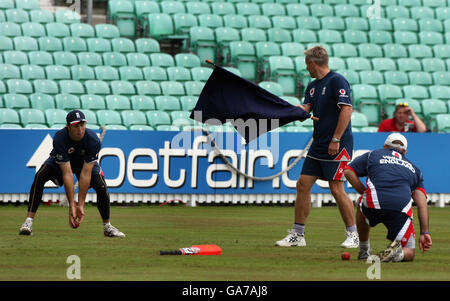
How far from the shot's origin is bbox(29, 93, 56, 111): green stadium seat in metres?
18.7

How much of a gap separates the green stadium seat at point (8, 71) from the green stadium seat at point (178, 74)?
3488 millimetres

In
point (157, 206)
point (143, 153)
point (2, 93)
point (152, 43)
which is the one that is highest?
point (152, 43)

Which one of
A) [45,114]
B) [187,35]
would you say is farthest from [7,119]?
[187,35]

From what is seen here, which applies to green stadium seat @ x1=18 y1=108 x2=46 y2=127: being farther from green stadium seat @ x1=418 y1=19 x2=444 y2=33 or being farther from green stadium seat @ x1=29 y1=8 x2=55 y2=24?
green stadium seat @ x1=418 y1=19 x2=444 y2=33

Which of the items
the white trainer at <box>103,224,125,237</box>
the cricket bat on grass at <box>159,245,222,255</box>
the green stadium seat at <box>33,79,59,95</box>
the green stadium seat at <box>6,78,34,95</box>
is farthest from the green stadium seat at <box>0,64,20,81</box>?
the cricket bat on grass at <box>159,245,222,255</box>

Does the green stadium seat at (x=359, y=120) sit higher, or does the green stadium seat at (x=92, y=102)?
the green stadium seat at (x=92, y=102)

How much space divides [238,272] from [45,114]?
11.1 metres

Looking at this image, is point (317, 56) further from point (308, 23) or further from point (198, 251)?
point (308, 23)

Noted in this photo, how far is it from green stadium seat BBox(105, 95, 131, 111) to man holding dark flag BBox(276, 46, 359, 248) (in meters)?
9.14

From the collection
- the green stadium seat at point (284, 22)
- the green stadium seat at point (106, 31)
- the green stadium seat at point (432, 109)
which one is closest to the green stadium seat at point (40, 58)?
the green stadium seat at point (106, 31)

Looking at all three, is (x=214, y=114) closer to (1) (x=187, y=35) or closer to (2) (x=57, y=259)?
(2) (x=57, y=259)

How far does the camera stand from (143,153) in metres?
17.1

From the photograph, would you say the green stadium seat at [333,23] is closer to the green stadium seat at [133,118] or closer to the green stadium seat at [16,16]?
the green stadium seat at [133,118]

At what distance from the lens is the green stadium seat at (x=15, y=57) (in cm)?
2003
